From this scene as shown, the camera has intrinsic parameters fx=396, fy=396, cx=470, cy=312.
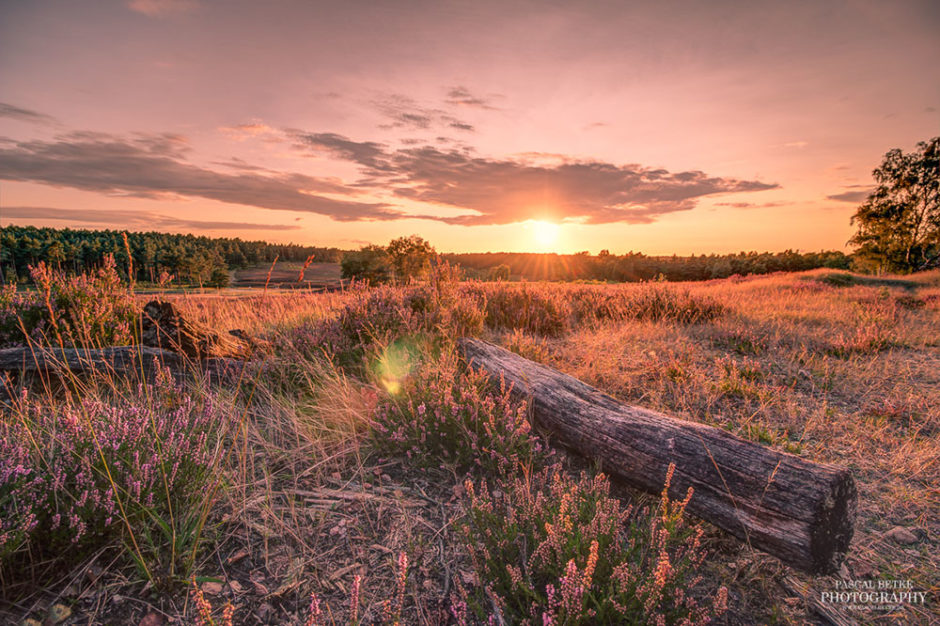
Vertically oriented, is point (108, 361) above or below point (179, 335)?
below

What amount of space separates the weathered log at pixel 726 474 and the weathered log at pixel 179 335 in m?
4.36

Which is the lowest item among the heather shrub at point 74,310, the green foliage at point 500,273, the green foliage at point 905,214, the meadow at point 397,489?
the meadow at point 397,489

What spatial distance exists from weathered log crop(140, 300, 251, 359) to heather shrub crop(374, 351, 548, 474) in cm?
280

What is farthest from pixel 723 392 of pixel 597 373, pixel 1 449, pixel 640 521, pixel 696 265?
pixel 696 265

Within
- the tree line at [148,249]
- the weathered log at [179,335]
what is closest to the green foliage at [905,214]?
the weathered log at [179,335]

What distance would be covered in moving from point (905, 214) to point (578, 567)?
49.1 meters

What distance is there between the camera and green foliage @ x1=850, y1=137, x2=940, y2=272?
32.9 meters

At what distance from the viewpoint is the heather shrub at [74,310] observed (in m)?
5.15

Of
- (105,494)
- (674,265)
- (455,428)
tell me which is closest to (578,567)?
(455,428)

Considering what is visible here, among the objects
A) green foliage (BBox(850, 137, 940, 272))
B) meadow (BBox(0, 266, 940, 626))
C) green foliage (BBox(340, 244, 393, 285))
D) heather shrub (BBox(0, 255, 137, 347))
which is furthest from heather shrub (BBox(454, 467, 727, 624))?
green foliage (BBox(340, 244, 393, 285))

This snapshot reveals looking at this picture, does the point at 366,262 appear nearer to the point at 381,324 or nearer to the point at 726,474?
the point at 381,324

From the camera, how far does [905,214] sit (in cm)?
3356

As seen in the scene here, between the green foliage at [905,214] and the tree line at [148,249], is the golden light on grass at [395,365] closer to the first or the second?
the green foliage at [905,214]

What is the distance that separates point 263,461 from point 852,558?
13.8 feet
